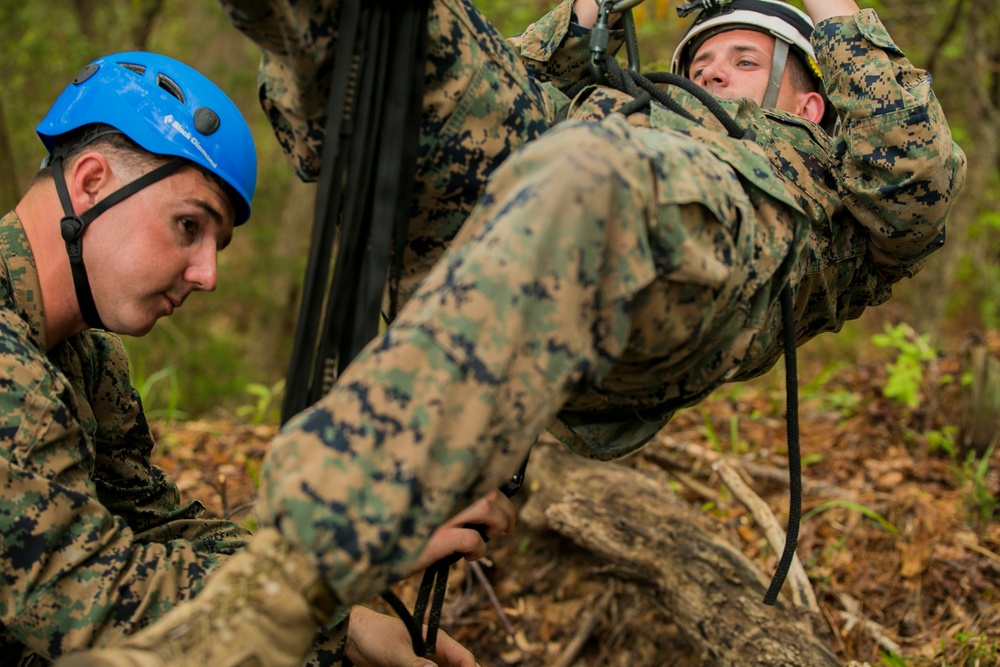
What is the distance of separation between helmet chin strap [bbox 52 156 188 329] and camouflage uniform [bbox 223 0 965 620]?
18.6 inches

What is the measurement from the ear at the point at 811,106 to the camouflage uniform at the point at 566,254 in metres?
0.50

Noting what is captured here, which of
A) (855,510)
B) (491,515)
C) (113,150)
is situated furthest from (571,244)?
(855,510)

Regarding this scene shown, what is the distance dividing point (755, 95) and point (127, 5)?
26.4 ft

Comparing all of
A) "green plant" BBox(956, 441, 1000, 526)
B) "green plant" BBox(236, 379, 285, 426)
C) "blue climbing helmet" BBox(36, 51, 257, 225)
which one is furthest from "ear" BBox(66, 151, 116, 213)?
"green plant" BBox(956, 441, 1000, 526)

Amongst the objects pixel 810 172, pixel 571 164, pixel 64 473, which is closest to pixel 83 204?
pixel 64 473

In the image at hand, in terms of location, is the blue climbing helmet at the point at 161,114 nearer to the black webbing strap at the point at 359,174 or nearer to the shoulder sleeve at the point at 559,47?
the black webbing strap at the point at 359,174

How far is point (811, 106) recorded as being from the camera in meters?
3.40

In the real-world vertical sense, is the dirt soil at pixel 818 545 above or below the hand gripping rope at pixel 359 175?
below

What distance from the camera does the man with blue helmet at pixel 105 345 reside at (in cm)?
207

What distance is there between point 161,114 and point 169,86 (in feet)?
0.55

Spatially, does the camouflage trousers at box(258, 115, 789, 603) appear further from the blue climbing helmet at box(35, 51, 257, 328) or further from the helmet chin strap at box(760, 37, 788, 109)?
the helmet chin strap at box(760, 37, 788, 109)

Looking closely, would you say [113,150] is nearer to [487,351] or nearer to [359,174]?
[359,174]

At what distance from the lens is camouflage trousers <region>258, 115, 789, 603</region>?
1.66 metres

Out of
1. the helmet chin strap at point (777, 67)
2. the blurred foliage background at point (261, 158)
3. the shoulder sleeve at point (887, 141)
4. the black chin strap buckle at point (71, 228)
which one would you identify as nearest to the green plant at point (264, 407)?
Result: the blurred foliage background at point (261, 158)
